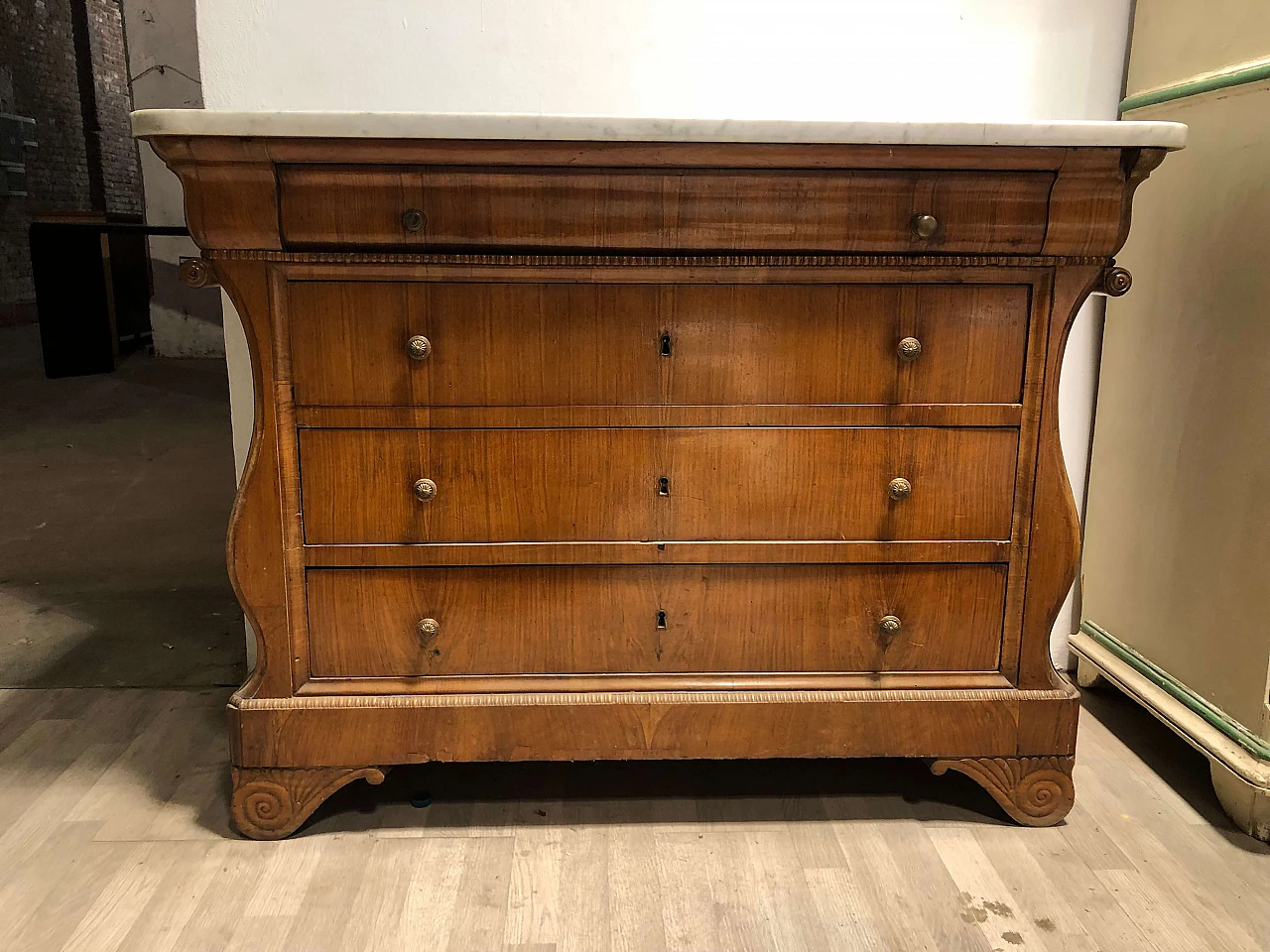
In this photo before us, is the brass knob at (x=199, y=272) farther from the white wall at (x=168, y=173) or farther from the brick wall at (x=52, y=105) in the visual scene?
the brick wall at (x=52, y=105)

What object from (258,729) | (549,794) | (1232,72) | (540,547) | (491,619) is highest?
(1232,72)

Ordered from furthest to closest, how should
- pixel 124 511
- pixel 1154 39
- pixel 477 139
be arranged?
pixel 124 511
pixel 1154 39
pixel 477 139

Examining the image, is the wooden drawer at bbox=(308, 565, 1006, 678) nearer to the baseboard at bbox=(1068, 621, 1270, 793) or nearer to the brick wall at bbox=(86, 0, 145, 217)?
the baseboard at bbox=(1068, 621, 1270, 793)

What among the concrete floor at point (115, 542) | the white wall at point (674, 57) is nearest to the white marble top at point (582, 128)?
the white wall at point (674, 57)

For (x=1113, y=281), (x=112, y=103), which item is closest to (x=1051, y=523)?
(x=1113, y=281)

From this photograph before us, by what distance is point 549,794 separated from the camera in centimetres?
156

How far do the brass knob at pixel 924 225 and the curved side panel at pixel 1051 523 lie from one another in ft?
0.67

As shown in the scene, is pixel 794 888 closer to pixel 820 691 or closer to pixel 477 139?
pixel 820 691

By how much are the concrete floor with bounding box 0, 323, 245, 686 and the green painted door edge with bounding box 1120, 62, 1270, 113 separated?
2.16 m

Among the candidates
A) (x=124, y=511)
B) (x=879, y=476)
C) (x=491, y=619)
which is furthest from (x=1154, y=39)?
(x=124, y=511)

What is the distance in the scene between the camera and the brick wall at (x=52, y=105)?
8.49 m

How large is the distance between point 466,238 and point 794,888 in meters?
1.04

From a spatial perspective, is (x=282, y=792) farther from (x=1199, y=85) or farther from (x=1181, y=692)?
(x=1199, y=85)

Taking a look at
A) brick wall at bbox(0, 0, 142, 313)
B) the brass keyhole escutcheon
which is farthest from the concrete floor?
brick wall at bbox(0, 0, 142, 313)
